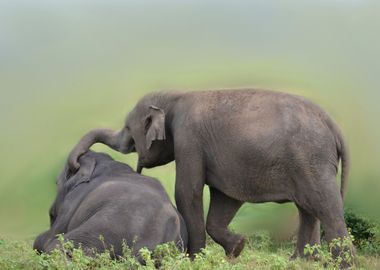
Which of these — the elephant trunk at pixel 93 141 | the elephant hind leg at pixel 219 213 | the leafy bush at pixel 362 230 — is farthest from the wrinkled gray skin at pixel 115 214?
the leafy bush at pixel 362 230

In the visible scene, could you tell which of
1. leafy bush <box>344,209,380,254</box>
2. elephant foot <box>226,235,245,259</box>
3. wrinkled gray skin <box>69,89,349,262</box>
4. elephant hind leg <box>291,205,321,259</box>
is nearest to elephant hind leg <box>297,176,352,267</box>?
wrinkled gray skin <box>69,89,349,262</box>

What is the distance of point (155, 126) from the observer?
29.6ft

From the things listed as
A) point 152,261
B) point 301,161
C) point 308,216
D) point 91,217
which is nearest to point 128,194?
point 91,217

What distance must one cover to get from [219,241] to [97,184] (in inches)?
68.1

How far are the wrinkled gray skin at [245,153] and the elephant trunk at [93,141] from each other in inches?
0.7

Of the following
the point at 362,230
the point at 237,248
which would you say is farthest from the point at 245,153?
the point at 362,230

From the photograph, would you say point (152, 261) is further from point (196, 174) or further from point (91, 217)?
point (196, 174)

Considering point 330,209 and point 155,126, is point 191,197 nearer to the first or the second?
point 155,126

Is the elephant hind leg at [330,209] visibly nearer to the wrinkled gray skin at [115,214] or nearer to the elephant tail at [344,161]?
the elephant tail at [344,161]

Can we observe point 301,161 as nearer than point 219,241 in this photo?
Yes

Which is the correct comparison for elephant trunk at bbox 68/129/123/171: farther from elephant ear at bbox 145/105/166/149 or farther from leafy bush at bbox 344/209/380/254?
leafy bush at bbox 344/209/380/254

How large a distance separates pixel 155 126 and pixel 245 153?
3.83ft

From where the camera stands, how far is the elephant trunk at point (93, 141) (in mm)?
9062

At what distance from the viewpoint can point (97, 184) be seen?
8.30 metres
